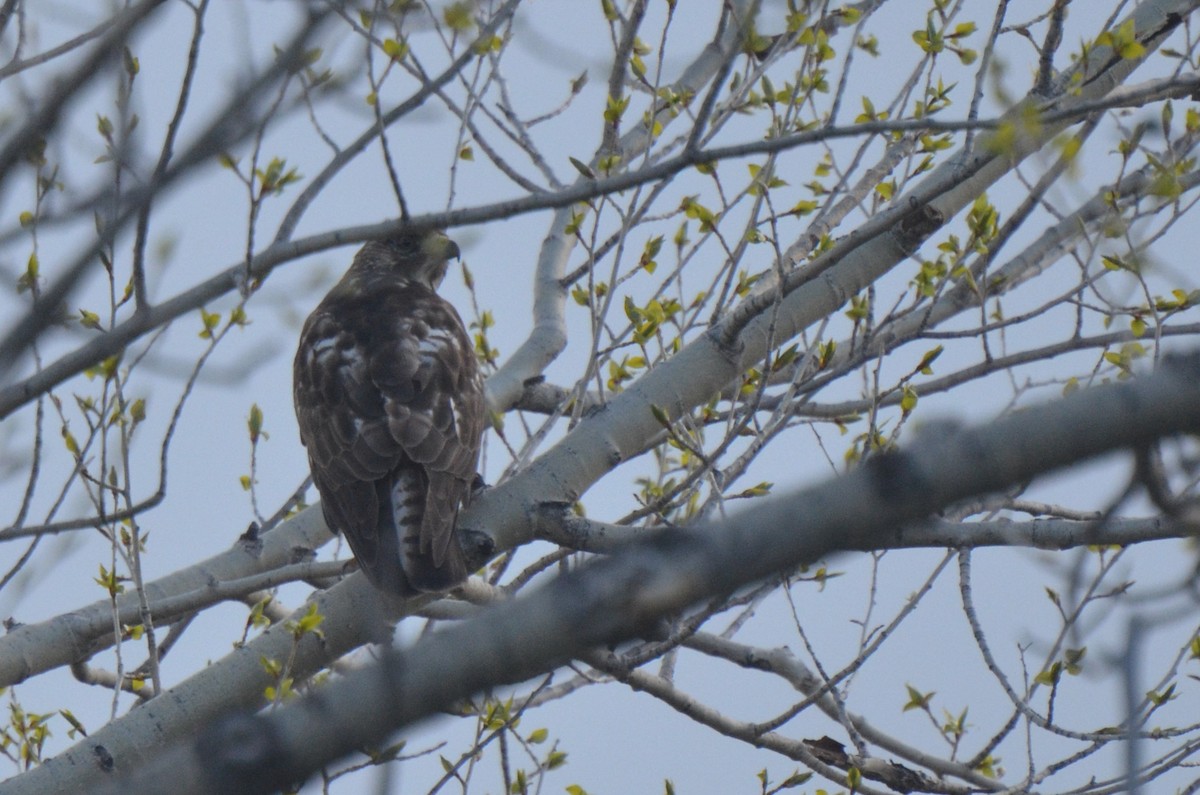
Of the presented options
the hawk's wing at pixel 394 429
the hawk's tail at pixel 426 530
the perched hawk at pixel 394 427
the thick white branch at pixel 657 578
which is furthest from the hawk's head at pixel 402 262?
the thick white branch at pixel 657 578

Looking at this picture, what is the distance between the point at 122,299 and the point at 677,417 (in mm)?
1926

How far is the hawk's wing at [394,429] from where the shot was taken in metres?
5.43

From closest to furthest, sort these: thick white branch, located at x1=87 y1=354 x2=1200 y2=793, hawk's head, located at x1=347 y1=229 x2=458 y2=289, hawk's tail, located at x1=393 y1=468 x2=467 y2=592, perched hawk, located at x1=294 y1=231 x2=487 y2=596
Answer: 1. thick white branch, located at x1=87 y1=354 x2=1200 y2=793
2. hawk's tail, located at x1=393 y1=468 x2=467 y2=592
3. perched hawk, located at x1=294 y1=231 x2=487 y2=596
4. hawk's head, located at x1=347 y1=229 x2=458 y2=289

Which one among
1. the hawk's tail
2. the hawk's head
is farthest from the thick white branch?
the hawk's head

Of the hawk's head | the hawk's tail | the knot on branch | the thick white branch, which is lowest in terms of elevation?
the thick white branch

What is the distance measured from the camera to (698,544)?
1964 millimetres

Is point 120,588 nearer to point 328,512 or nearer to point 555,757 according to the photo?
point 328,512

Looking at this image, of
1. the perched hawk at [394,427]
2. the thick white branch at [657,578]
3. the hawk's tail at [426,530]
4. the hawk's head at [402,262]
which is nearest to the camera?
the thick white branch at [657,578]

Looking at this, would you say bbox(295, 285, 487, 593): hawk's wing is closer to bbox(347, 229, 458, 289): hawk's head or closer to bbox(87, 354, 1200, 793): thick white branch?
bbox(347, 229, 458, 289): hawk's head

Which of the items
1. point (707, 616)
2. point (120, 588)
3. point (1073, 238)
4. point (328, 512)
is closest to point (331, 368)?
point (328, 512)

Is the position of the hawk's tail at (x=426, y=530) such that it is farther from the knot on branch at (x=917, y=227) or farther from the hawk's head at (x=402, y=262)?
the hawk's head at (x=402, y=262)

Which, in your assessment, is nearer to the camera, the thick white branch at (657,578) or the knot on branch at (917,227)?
the thick white branch at (657,578)

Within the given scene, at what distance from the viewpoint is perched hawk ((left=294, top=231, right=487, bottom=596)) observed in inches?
213

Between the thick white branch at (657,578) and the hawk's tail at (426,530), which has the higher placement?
the hawk's tail at (426,530)
